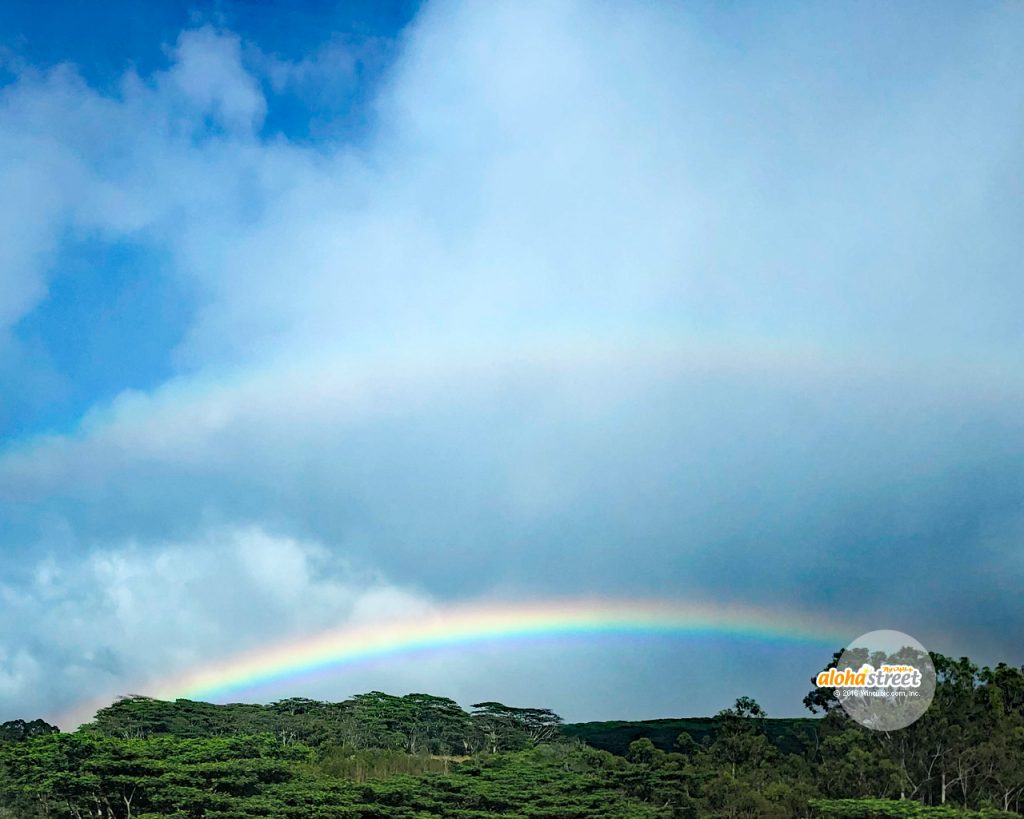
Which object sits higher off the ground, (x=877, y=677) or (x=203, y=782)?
(x=877, y=677)

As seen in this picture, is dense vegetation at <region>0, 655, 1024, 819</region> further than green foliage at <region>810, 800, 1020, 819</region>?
Yes

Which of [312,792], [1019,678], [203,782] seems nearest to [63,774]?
[203,782]

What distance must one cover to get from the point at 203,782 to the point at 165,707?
3549 cm

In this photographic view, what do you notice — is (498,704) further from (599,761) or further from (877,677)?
(877,677)

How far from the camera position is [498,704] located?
88.6 metres

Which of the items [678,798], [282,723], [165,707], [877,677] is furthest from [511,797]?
[165,707]

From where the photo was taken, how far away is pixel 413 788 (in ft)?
174

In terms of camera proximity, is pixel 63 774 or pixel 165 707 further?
pixel 165 707

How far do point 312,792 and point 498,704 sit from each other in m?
40.4

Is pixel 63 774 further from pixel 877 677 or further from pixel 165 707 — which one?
pixel 877 677

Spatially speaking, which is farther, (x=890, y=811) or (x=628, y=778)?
(x=628, y=778)

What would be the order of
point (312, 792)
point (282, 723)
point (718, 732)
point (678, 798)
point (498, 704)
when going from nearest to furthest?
1. point (312, 792)
2. point (678, 798)
3. point (718, 732)
4. point (282, 723)
5. point (498, 704)

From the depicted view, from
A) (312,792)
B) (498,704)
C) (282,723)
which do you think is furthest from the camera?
(498,704)

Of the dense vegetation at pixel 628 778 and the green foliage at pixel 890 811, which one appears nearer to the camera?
the green foliage at pixel 890 811
